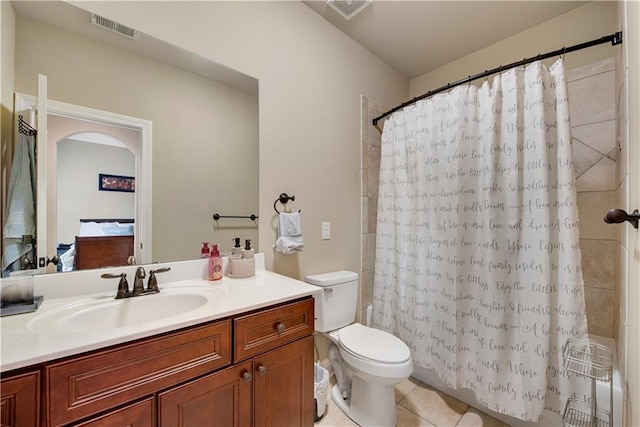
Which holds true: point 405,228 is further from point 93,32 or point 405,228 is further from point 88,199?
point 93,32

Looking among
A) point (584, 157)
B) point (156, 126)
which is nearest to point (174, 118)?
point (156, 126)

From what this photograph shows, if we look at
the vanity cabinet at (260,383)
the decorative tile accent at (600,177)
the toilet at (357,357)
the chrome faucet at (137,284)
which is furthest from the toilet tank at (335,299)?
the decorative tile accent at (600,177)

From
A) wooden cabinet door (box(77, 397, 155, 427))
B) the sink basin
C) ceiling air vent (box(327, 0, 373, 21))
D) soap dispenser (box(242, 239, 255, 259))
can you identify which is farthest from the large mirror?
ceiling air vent (box(327, 0, 373, 21))

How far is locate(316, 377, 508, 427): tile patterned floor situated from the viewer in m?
1.49

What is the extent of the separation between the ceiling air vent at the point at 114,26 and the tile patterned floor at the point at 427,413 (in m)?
2.15

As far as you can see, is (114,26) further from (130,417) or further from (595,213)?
(595,213)

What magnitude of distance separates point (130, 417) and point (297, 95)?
66.4 inches

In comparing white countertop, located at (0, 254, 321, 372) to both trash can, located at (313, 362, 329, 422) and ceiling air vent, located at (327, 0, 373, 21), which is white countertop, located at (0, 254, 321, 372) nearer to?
trash can, located at (313, 362, 329, 422)

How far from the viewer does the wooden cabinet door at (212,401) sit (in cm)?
79

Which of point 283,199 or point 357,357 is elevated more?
point 283,199

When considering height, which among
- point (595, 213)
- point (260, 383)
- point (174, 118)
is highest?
point (174, 118)

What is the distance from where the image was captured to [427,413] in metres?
1.57

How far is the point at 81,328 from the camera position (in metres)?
0.86

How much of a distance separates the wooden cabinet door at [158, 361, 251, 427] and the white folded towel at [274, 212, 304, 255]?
0.70 meters
